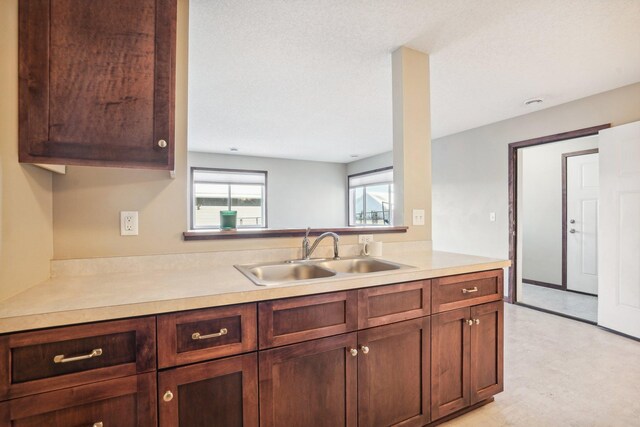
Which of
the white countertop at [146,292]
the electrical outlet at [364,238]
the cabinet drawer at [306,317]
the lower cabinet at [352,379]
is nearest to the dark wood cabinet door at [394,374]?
the lower cabinet at [352,379]

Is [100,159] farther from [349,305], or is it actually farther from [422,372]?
[422,372]

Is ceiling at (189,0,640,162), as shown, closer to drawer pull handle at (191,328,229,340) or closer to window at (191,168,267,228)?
drawer pull handle at (191,328,229,340)

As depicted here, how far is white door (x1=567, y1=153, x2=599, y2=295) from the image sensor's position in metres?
4.11

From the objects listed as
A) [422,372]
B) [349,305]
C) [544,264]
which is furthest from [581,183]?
[349,305]

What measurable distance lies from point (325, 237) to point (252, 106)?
7.55 ft

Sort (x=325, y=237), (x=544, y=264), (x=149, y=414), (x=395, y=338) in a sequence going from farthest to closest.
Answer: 1. (x=544, y=264)
2. (x=325, y=237)
3. (x=395, y=338)
4. (x=149, y=414)

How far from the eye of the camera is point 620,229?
9.26 feet

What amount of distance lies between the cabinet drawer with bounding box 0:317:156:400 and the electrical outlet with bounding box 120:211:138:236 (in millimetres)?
660

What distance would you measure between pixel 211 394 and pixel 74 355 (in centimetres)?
44

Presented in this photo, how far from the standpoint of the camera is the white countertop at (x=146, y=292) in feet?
2.91

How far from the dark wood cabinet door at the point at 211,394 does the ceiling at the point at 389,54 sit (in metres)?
1.95

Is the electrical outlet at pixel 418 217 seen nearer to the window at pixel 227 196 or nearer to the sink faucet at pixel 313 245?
the sink faucet at pixel 313 245

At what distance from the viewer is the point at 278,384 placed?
116cm

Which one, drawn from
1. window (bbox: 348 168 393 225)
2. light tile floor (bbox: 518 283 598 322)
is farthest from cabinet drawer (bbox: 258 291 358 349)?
window (bbox: 348 168 393 225)
